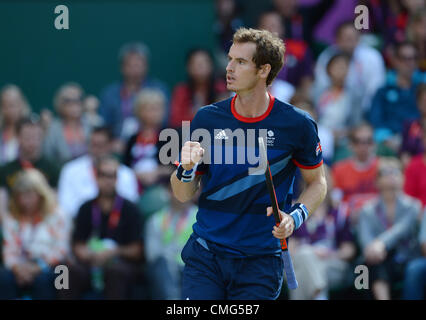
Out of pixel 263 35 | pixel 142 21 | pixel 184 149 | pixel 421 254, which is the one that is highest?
pixel 142 21

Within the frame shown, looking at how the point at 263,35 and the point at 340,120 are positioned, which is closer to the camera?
the point at 263,35

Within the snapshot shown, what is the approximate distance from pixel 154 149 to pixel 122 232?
4.15 ft

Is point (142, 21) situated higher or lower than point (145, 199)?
higher

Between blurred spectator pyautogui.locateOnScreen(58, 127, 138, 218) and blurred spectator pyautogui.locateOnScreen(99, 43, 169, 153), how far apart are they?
0.79 meters

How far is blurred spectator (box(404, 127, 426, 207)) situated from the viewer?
309 inches

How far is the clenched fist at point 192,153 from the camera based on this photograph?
13.6 feet

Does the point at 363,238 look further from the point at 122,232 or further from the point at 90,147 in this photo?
the point at 90,147

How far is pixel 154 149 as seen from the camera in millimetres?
8547

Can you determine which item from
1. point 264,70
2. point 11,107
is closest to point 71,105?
point 11,107

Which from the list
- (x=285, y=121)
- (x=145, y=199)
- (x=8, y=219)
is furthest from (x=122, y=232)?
(x=285, y=121)

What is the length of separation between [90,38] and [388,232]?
5.30 metres

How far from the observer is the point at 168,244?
7.52m

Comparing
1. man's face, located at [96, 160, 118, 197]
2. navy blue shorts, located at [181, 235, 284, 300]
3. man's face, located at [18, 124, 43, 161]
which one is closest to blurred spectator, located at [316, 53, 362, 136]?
man's face, located at [96, 160, 118, 197]

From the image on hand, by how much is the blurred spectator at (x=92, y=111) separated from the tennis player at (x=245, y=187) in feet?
16.2
